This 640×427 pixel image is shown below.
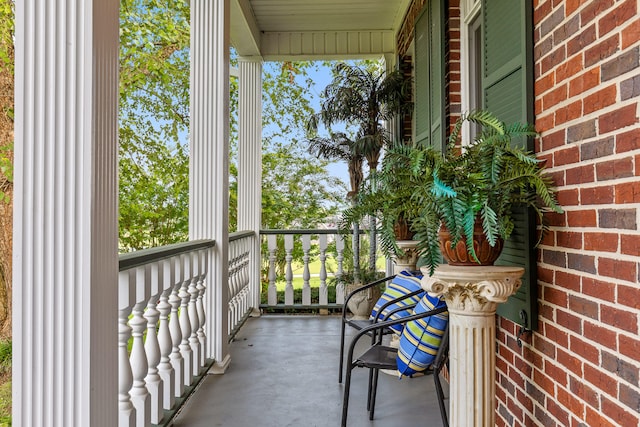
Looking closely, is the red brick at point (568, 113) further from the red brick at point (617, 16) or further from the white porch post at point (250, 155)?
the white porch post at point (250, 155)

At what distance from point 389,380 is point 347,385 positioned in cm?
102

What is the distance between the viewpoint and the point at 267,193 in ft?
27.6

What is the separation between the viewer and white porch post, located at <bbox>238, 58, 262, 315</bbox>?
5.46 metres

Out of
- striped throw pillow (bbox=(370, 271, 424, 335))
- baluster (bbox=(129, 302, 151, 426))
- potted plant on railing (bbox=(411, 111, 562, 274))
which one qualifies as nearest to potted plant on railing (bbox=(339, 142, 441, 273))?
potted plant on railing (bbox=(411, 111, 562, 274))

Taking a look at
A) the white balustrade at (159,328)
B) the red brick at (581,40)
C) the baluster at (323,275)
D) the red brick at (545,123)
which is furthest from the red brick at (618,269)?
the baluster at (323,275)

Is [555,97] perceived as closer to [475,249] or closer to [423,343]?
[475,249]

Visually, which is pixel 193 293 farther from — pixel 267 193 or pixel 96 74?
pixel 267 193

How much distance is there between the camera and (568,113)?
165 centimetres

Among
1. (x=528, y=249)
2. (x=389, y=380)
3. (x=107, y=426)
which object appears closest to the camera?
(x=107, y=426)

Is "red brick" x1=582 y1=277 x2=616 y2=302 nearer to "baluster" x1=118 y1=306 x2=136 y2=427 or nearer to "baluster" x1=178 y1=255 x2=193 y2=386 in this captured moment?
"baluster" x1=118 y1=306 x2=136 y2=427

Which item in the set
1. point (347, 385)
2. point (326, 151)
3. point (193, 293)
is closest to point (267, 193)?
point (326, 151)

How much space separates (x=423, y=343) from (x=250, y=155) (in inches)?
145

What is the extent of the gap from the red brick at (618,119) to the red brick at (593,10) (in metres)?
0.31

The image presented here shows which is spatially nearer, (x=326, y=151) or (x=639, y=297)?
(x=639, y=297)
